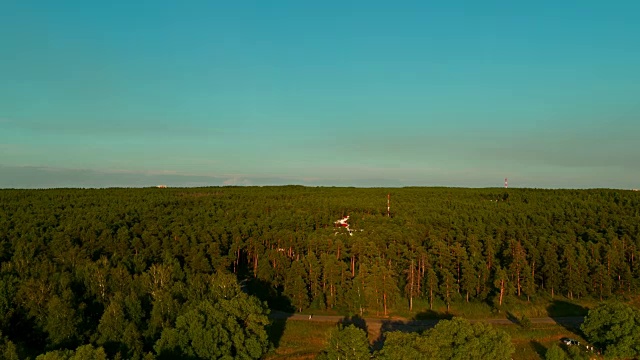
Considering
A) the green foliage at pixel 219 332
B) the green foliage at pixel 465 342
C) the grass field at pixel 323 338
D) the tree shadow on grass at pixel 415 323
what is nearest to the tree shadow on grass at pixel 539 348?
the grass field at pixel 323 338

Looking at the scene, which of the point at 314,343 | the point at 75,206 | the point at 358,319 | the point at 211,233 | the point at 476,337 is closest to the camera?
the point at 476,337

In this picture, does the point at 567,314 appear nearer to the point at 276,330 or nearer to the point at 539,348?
the point at 539,348

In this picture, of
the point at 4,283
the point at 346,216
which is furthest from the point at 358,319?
the point at 346,216

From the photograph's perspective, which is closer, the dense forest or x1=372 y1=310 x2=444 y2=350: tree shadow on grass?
the dense forest

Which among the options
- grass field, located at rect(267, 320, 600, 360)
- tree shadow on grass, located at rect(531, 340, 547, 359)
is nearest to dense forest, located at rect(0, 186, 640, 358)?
grass field, located at rect(267, 320, 600, 360)

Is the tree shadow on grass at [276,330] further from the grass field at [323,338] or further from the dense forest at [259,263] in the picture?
the dense forest at [259,263]

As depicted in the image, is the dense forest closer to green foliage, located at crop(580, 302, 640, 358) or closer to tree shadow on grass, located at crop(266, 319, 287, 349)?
tree shadow on grass, located at crop(266, 319, 287, 349)

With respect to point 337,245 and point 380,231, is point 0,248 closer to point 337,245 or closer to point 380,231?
point 337,245
